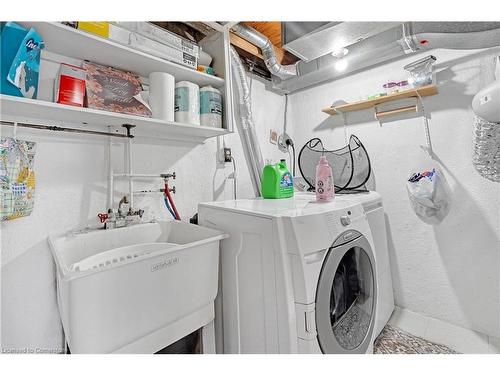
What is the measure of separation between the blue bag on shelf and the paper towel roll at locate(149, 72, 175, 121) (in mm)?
459

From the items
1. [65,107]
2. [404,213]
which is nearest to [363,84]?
[404,213]

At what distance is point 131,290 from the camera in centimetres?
79

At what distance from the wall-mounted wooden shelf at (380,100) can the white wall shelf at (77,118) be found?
114 cm

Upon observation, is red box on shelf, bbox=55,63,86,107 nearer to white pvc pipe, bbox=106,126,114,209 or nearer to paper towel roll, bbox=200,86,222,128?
white pvc pipe, bbox=106,126,114,209

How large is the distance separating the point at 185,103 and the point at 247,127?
2.31ft

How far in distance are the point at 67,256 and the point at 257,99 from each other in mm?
1850

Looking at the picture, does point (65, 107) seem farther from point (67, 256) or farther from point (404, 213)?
point (404, 213)

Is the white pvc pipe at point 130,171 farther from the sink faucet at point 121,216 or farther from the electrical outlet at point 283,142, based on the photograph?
the electrical outlet at point 283,142

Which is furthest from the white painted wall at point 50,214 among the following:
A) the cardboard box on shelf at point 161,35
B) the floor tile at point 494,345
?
the floor tile at point 494,345

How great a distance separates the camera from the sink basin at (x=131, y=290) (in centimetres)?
70

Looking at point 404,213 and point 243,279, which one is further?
point 404,213

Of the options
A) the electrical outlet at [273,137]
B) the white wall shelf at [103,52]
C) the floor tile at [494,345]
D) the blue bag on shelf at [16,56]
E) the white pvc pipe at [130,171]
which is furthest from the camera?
the electrical outlet at [273,137]

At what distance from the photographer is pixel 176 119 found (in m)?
1.32
